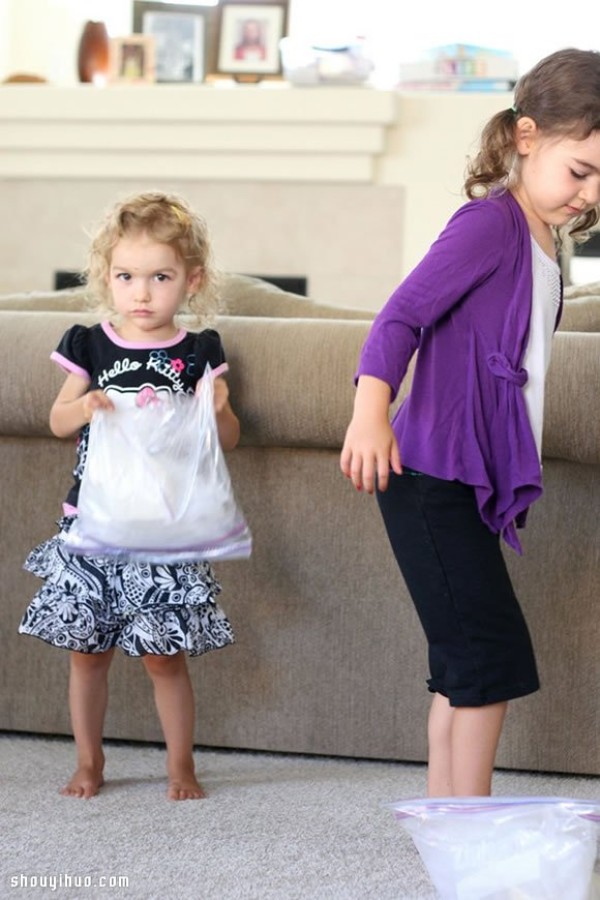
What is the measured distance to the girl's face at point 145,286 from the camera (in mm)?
1771

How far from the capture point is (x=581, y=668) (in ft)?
5.96

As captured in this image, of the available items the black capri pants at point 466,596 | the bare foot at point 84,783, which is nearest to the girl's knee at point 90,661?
the bare foot at point 84,783

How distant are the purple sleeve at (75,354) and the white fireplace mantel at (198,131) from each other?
3034mm

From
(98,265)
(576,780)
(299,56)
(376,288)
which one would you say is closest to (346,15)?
(299,56)

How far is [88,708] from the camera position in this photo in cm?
180

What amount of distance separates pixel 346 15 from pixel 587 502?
3679 mm

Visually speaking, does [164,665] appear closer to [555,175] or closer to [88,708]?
[88,708]

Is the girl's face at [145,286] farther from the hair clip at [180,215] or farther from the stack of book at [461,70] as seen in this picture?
the stack of book at [461,70]

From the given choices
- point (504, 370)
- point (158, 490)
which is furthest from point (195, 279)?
point (504, 370)

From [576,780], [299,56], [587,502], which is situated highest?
[299,56]

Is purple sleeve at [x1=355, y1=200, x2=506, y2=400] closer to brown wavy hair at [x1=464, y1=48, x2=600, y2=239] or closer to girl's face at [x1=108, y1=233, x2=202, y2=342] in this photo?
brown wavy hair at [x1=464, y1=48, x2=600, y2=239]

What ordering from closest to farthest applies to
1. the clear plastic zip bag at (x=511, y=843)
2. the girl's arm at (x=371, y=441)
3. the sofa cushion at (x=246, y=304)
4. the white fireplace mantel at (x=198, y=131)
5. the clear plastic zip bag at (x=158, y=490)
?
the clear plastic zip bag at (x=511, y=843) → the girl's arm at (x=371, y=441) → the clear plastic zip bag at (x=158, y=490) → the sofa cushion at (x=246, y=304) → the white fireplace mantel at (x=198, y=131)

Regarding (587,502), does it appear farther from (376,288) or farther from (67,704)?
(376,288)

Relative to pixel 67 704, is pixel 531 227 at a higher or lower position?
higher
